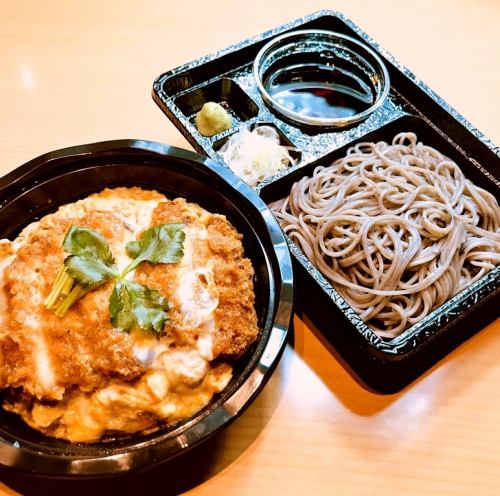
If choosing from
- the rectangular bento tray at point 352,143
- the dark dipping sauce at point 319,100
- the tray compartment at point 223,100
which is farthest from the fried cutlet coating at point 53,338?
the dark dipping sauce at point 319,100

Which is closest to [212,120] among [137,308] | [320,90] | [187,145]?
[187,145]

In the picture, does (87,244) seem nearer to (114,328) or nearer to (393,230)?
(114,328)

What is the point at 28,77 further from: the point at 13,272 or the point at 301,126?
the point at 13,272

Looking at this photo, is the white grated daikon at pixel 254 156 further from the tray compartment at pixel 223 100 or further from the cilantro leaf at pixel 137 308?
the cilantro leaf at pixel 137 308

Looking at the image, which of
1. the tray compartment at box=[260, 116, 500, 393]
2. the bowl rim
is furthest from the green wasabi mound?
the tray compartment at box=[260, 116, 500, 393]

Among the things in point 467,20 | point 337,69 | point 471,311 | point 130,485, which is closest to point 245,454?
point 130,485
